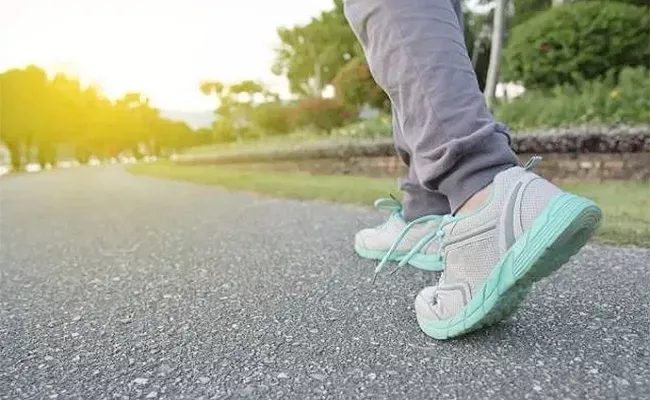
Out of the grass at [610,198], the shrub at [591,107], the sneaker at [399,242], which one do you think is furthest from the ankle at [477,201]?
the shrub at [591,107]

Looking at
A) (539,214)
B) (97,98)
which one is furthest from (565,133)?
(97,98)

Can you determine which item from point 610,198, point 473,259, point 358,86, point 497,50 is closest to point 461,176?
point 473,259

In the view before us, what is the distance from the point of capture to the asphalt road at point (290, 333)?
808 millimetres

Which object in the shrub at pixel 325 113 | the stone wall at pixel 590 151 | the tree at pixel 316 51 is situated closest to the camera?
the stone wall at pixel 590 151

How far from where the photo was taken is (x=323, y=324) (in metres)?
1.07

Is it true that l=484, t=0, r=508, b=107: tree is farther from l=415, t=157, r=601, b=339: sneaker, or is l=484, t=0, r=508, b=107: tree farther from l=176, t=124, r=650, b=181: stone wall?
l=415, t=157, r=601, b=339: sneaker

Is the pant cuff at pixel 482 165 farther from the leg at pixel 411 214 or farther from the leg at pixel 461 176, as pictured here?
the leg at pixel 411 214

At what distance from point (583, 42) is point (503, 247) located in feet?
18.1

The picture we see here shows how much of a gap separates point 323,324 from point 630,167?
311 cm

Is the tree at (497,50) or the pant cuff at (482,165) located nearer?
the pant cuff at (482,165)

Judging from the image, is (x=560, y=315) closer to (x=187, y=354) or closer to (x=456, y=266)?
(x=456, y=266)

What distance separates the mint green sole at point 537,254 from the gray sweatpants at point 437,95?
158 millimetres

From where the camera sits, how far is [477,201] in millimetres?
957

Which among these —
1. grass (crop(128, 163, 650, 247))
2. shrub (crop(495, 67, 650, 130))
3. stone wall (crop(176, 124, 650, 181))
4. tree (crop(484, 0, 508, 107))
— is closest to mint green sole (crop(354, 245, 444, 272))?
grass (crop(128, 163, 650, 247))
